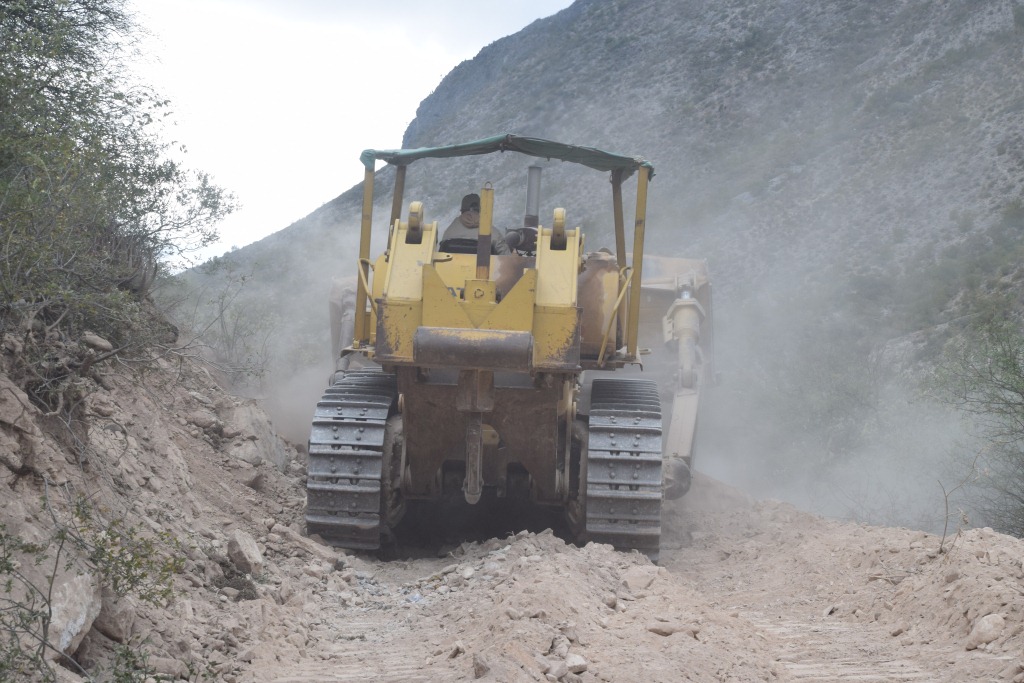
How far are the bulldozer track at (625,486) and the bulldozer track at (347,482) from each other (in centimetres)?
152

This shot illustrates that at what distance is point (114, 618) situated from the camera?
15.6 ft

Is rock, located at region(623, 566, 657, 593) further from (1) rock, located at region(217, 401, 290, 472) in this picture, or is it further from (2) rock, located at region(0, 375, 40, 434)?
(1) rock, located at region(217, 401, 290, 472)

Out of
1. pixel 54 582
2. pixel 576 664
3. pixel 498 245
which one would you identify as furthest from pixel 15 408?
pixel 498 245

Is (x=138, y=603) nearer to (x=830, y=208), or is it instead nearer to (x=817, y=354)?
(x=817, y=354)

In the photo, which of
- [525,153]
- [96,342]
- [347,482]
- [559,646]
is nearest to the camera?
[559,646]

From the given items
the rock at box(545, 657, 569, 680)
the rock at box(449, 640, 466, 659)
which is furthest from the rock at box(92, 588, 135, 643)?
the rock at box(545, 657, 569, 680)

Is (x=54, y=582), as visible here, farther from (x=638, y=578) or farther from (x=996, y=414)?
(x=996, y=414)

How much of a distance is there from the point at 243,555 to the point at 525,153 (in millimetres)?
3446

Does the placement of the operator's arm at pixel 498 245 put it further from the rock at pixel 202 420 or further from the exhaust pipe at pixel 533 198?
the rock at pixel 202 420

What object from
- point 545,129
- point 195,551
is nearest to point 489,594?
point 195,551

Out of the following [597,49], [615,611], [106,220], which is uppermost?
[597,49]

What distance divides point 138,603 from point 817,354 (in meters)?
23.8

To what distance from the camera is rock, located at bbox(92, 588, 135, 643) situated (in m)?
4.73

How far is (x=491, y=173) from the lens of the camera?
159ft
